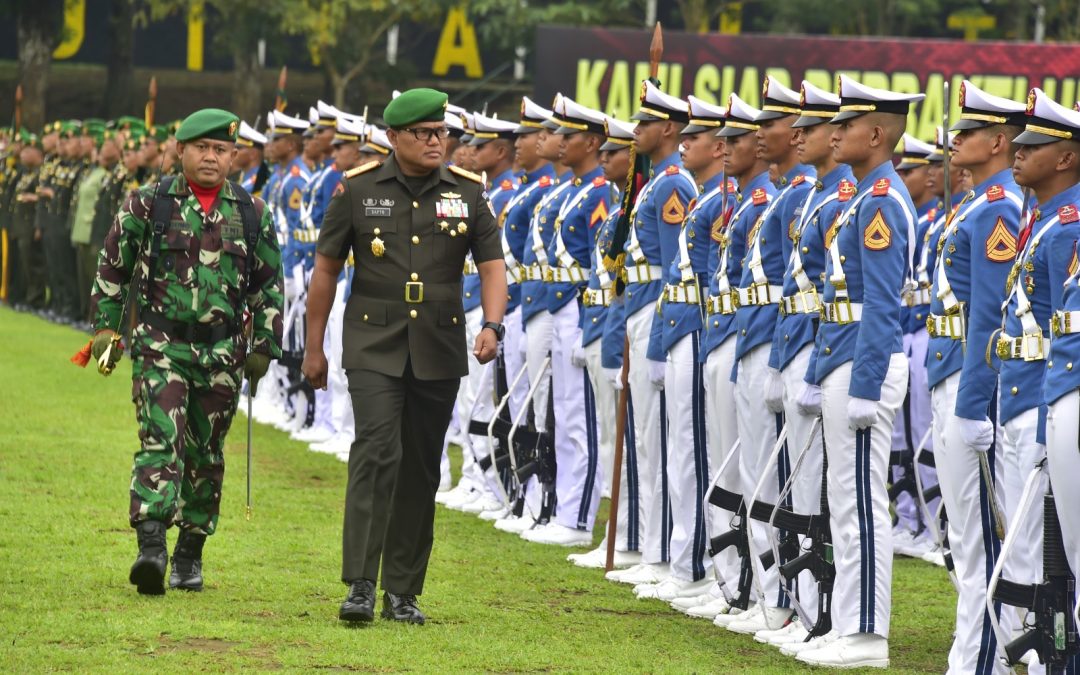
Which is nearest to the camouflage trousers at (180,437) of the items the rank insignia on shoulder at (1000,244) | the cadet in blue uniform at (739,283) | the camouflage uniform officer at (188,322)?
the camouflage uniform officer at (188,322)

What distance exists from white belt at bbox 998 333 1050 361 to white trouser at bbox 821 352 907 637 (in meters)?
1.10

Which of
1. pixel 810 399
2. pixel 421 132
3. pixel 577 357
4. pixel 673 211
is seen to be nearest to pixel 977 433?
pixel 810 399

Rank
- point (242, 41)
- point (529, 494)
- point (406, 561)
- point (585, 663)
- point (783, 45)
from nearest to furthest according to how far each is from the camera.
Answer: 1. point (585, 663)
2. point (406, 561)
3. point (529, 494)
4. point (783, 45)
5. point (242, 41)

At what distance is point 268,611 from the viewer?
28.6ft

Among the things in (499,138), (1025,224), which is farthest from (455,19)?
(1025,224)

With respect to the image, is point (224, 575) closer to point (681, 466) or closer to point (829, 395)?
point (681, 466)

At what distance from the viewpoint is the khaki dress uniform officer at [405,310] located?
8.35 metres

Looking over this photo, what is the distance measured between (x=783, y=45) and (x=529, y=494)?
32.7ft

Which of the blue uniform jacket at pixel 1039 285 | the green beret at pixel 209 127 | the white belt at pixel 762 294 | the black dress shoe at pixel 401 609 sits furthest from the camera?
the green beret at pixel 209 127

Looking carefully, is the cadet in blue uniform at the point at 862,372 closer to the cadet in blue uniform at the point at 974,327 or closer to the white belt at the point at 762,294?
the cadet in blue uniform at the point at 974,327

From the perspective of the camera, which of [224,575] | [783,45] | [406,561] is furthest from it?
[783,45]

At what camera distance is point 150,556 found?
28.8 feet

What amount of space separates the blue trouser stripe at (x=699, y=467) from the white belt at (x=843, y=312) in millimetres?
1604

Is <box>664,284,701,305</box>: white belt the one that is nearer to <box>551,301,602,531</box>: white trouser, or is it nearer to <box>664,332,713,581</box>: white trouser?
<box>664,332,713,581</box>: white trouser
